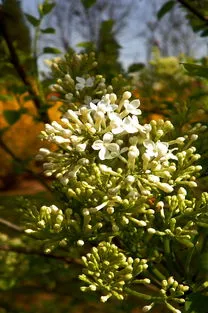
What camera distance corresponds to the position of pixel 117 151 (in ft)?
3.47

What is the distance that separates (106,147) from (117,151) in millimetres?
32

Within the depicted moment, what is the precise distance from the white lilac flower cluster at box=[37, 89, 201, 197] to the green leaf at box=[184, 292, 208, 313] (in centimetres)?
27

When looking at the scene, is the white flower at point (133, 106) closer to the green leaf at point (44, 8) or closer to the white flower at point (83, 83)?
the white flower at point (83, 83)

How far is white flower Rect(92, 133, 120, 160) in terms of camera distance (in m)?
1.03

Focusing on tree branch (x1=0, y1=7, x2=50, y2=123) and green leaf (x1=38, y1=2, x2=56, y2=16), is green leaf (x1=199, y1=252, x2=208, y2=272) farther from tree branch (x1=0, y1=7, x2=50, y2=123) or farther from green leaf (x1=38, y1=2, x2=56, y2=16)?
green leaf (x1=38, y1=2, x2=56, y2=16)

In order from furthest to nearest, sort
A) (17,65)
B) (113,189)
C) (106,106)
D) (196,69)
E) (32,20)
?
(17,65)
(32,20)
(196,69)
(106,106)
(113,189)

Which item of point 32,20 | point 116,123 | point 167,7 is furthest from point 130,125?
point 167,7

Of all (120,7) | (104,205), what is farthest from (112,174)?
(120,7)

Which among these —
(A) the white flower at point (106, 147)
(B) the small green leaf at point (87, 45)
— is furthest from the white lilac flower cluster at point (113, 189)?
(B) the small green leaf at point (87, 45)

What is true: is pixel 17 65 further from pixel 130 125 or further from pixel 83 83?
pixel 130 125

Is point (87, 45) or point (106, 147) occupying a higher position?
point (106, 147)

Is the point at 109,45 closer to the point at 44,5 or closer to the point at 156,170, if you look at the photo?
the point at 44,5

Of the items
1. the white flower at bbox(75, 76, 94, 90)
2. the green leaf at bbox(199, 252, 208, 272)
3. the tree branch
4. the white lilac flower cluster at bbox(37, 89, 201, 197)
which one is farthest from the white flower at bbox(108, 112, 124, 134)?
the tree branch

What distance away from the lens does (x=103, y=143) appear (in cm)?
104
